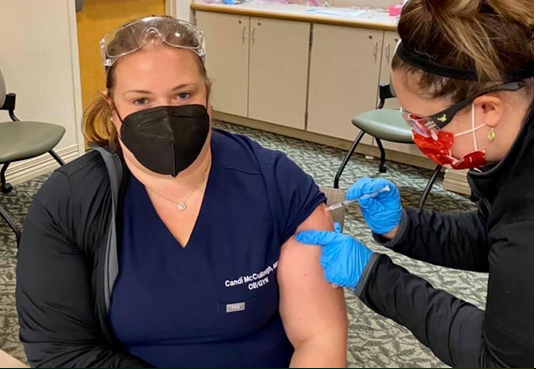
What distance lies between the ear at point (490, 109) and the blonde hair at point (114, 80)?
1.91ft

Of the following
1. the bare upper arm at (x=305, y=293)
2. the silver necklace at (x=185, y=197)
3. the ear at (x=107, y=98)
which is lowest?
the bare upper arm at (x=305, y=293)

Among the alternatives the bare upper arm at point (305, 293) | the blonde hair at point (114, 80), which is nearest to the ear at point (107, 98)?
the blonde hair at point (114, 80)

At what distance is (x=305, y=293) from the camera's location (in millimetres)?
1333

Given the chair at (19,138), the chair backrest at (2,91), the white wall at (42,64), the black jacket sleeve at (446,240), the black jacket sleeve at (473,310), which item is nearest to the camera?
the black jacket sleeve at (473,310)

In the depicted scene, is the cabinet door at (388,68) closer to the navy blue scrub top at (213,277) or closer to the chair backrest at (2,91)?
the chair backrest at (2,91)

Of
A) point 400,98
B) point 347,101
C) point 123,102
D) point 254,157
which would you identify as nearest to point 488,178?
point 400,98

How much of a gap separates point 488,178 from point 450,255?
349 mm

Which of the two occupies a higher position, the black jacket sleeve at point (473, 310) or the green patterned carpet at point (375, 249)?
the black jacket sleeve at point (473, 310)

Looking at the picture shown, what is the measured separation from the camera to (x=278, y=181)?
135 cm

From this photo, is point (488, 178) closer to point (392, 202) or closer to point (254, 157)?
point (392, 202)

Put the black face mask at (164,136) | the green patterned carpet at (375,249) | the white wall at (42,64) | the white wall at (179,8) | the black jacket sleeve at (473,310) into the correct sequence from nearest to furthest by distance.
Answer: the black jacket sleeve at (473,310) < the black face mask at (164,136) < the green patterned carpet at (375,249) < the white wall at (42,64) < the white wall at (179,8)

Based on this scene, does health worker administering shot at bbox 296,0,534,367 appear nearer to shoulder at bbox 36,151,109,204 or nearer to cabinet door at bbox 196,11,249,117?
shoulder at bbox 36,151,109,204

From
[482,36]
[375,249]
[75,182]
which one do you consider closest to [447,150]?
[482,36]

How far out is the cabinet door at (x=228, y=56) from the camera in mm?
4578
